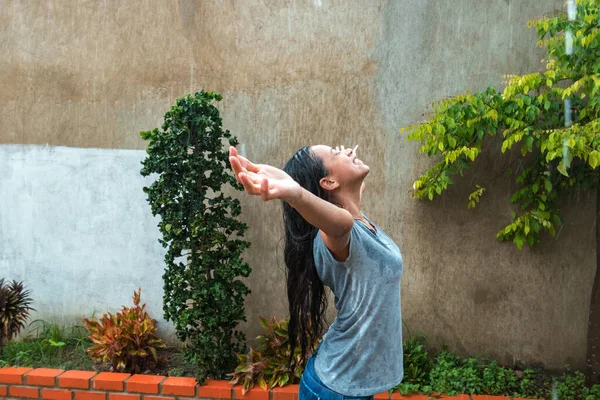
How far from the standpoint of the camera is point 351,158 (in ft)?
6.56

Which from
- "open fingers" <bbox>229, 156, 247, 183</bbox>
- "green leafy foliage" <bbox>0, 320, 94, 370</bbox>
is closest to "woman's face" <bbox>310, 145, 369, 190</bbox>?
"open fingers" <bbox>229, 156, 247, 183</bbox>

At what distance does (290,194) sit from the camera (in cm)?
151

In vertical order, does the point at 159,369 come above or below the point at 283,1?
below

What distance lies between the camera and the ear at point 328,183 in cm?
196

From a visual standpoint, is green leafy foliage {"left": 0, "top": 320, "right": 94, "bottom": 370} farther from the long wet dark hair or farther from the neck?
the neck

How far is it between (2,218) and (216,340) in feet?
8.54

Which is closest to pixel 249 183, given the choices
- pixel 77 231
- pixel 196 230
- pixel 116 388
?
pixel 196 230

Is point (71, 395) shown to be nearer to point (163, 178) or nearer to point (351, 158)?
point (163, 178)

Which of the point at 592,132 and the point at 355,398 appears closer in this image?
the point at 355,398

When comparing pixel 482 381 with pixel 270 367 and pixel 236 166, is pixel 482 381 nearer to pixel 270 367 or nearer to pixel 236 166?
pixel 270 367

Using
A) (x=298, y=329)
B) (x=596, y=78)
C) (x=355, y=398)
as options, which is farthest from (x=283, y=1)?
(x=355, y=398)

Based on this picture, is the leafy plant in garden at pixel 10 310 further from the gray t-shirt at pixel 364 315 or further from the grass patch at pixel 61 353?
the gray t-shirt at pixel 364 315

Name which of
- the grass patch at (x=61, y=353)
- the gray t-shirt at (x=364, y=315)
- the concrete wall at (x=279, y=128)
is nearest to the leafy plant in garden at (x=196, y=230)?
the grass patch at (x=61, y=353)

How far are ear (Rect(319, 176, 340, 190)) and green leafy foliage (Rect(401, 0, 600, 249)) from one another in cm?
212
